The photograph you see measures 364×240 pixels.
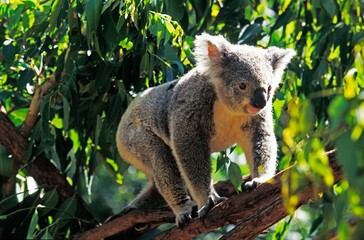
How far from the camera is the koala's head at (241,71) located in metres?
4.46

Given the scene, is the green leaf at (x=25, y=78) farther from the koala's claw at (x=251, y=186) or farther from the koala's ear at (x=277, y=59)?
the koala's claw at (x=251, y=186)

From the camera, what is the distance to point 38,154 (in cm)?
561

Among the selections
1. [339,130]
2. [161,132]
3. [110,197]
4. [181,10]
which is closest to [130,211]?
[161,132]

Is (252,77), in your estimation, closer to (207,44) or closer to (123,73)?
(207,44)

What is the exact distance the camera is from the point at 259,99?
4.36 m

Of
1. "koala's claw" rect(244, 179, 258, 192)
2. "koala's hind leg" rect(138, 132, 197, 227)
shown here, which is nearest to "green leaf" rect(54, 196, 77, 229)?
"koala's hind leg" rect(138, 132, 197, 227)

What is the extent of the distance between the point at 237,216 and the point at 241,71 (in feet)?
3.14

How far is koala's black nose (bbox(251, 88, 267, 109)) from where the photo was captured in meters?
4.34

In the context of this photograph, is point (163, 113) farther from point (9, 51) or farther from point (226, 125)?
point (9, 51)

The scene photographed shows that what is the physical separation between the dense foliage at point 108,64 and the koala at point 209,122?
195mm

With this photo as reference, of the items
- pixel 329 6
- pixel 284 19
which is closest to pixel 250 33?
pixel 284 19

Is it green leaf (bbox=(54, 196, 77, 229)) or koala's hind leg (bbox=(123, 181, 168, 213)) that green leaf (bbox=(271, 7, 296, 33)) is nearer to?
koala's hind leg (bbox=(123, 181, 168, 213))

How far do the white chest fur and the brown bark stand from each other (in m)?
0.57

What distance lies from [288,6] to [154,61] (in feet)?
4.71
